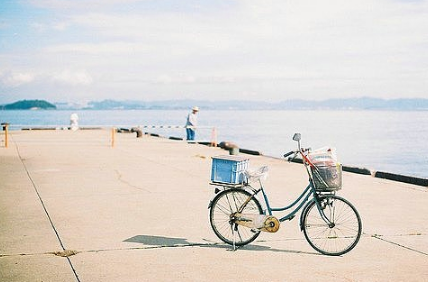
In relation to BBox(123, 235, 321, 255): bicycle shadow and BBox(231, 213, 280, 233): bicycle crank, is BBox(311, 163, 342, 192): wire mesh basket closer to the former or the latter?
BBox(231, 213, 280, 233): bicycle crank

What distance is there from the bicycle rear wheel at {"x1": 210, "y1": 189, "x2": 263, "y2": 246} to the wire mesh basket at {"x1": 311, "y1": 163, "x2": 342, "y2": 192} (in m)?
0.90

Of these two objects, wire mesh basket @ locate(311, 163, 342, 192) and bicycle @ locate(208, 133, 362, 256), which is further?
bicycle @ locate(208, 133, 362, 256)

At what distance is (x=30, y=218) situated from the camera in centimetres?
842

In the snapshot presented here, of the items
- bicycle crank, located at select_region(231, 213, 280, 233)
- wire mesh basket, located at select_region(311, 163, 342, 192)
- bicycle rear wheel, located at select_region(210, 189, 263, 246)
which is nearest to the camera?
wire mesh basket, located at select_region(311, 163, 342, 192)

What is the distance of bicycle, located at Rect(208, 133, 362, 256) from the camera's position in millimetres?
6406

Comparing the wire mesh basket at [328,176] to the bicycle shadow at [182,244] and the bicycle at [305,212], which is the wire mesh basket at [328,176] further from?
the bicycle shadow at [182,244]

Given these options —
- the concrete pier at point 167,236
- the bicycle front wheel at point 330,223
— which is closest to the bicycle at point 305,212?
the bicycle front wheel at point 330,223

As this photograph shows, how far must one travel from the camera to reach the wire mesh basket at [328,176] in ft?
20.6

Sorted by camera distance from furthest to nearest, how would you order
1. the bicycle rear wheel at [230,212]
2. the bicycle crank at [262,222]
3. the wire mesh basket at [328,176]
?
the bicycle rear wheel at [230,212] < the bicycle crank at [262,222] < the wire mesh basket at [328,176]

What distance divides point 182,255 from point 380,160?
130 feet

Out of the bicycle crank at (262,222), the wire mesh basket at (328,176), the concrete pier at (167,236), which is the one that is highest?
the wire mesh basket at (328,176)

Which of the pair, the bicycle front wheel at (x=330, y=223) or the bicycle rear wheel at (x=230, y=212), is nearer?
the bicycle front wheel at (x=330, y=223)

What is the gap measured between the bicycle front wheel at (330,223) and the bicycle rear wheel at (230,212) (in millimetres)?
644

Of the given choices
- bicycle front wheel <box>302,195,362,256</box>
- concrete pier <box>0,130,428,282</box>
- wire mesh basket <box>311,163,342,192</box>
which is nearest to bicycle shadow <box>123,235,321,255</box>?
concrete pier <box>0,130,428,282</box>
